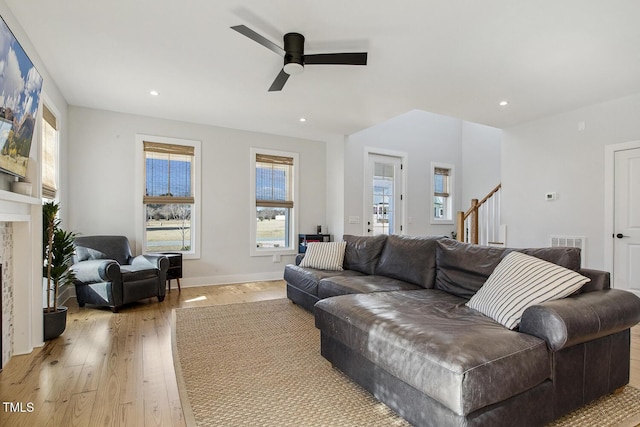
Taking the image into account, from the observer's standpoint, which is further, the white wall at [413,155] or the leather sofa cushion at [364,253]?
the white wall at [413,155]

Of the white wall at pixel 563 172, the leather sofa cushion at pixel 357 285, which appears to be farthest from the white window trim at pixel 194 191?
the white wall at pixel 563 172

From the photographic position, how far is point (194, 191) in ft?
16.8

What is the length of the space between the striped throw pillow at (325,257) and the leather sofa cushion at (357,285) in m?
0.53

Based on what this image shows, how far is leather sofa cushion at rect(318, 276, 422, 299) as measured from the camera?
2896 mm

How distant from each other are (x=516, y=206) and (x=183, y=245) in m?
5.23

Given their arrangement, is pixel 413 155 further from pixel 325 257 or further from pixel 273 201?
pixel 325 257

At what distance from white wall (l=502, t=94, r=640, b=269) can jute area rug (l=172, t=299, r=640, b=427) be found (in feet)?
10.1

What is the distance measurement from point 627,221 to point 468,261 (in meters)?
2.92

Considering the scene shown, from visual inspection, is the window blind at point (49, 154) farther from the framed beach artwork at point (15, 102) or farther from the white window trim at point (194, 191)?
the framed beach artwork at point (15, 102)

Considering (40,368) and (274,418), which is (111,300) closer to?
(40,368)

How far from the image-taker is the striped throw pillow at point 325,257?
388cm

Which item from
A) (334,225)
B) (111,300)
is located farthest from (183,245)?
(334,225)

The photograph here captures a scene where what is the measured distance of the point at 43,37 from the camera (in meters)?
2.73

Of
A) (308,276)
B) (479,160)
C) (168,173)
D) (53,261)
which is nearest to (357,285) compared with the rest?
(308,276)
